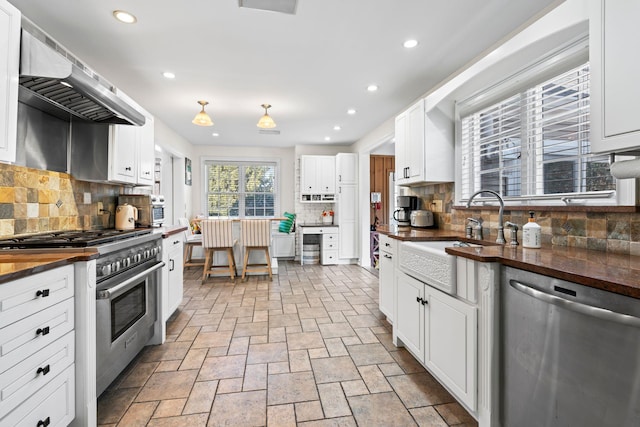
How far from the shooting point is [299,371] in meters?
2.17

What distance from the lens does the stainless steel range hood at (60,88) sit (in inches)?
60.3

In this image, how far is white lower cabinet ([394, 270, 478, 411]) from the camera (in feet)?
5.22

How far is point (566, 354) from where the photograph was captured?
3.71ft

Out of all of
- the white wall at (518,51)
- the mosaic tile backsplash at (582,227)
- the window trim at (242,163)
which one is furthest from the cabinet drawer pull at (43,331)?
the window trim at (242,163)

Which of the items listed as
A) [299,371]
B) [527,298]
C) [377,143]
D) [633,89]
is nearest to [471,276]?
[527,298]

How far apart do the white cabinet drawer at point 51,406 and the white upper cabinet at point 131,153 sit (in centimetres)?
163

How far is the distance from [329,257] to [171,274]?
3564mm

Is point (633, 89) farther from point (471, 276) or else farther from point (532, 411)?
point (532, 411)

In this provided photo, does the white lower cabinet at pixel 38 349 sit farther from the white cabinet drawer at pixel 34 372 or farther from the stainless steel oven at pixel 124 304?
the stainless steel oven at pixel 124 304

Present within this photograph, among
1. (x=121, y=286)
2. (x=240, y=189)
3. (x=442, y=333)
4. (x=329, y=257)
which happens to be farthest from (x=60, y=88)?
(x=240, y=189)

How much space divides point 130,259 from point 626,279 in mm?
2528

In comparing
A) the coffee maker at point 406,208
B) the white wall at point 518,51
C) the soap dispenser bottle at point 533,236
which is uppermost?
the white wall at point 518,51

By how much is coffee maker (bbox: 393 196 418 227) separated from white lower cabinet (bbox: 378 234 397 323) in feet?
2.36

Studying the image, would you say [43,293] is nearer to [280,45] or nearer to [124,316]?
[124,316]
